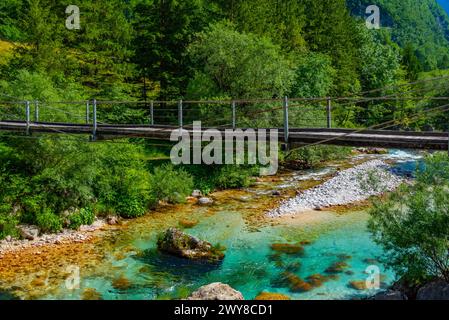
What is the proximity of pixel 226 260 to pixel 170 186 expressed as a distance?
23.9ft

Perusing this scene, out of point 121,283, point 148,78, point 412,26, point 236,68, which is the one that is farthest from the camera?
point 412,26

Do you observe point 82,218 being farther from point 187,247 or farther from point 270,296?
point 270,296

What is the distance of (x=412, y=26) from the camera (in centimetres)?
14712

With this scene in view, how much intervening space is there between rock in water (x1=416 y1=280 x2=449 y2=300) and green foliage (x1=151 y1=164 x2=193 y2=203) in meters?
12.3

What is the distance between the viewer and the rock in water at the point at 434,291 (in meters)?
11.8

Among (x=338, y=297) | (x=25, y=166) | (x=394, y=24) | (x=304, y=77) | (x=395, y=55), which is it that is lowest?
(x=338, y=297)

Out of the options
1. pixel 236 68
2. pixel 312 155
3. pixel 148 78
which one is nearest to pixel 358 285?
pixel 236 68

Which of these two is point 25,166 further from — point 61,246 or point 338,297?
point 338,297

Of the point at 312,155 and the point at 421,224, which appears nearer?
the point at 421,224

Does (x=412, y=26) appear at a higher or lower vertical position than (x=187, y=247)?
higher

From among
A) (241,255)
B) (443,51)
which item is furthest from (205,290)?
(443,51)

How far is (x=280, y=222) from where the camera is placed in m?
19.3

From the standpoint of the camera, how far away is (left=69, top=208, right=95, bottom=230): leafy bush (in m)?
18.6

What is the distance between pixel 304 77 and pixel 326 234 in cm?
1828
